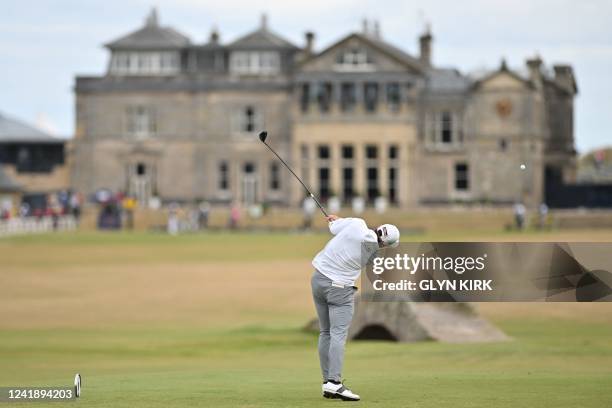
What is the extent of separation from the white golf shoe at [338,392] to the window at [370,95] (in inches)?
2854

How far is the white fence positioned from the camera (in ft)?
243

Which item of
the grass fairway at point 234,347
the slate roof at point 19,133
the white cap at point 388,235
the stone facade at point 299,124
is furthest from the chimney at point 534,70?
the white cap at point 388,235

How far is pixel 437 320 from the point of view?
84.2ft

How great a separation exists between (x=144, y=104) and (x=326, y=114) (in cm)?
1078

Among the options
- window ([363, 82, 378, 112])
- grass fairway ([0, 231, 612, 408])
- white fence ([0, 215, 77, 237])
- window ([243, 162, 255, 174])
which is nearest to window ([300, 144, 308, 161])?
window ([243, 162, 255, 174])

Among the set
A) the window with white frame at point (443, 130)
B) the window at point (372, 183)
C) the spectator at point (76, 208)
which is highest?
the window with white frame at point (443, 130)

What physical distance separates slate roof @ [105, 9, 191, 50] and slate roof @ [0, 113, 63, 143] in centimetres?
1049

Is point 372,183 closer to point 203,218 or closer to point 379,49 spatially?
point 379,49

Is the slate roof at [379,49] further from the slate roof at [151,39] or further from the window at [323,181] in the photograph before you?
the slate roof at [151,39]

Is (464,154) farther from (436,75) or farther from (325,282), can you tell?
(325,282)

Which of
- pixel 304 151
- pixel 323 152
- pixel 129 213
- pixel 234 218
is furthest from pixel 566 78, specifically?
pixel 129 213

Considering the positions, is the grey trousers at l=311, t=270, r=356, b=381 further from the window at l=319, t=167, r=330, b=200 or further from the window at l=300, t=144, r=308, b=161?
the window at l=300, t=144, r=308, b=161

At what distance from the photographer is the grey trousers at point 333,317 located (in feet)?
50.1

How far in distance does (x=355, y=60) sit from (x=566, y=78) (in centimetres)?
1752
